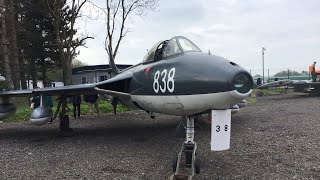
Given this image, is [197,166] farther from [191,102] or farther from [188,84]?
[188,84]

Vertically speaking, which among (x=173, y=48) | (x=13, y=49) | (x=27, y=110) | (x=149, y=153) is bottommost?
(x=149, y=153)

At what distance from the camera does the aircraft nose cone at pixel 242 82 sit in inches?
197

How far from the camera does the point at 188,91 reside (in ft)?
18.2

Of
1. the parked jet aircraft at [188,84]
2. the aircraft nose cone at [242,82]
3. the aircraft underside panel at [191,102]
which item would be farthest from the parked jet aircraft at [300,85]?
the aircraft nose cone at [242,82]

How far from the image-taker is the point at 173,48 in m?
6.83

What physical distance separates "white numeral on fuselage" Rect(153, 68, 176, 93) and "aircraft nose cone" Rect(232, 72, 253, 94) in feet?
4.34

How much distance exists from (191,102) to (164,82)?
2.94 feet

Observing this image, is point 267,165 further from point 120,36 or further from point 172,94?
point 120,36

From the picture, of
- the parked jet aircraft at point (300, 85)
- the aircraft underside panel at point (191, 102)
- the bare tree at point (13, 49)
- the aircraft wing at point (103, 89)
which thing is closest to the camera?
the aircraft underside panel at point (191, 102)

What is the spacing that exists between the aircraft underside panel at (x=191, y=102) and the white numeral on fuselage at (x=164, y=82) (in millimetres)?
155

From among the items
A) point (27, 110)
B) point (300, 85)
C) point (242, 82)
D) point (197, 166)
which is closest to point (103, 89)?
point (197, 166)

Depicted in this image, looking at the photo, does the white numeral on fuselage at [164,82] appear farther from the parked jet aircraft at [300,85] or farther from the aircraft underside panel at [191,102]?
the parked jet aircraft at [300,85]

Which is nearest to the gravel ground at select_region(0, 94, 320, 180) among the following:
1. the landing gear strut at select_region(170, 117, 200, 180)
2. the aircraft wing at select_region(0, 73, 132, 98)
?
the landing gear strut at select_region(170, 117, 200, 180)

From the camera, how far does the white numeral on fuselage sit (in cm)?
600
